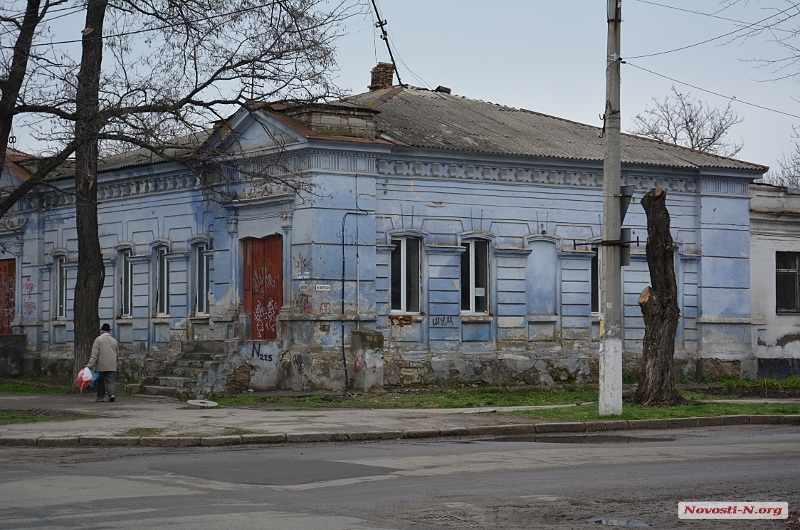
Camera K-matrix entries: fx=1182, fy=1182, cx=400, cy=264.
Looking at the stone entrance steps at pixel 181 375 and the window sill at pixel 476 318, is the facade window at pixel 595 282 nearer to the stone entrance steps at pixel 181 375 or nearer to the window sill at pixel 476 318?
the window sill at pixel 476 318

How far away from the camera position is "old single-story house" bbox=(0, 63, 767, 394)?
24453mm

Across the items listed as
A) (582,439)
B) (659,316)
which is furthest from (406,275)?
(582,439)

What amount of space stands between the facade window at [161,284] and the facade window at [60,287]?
4529mm

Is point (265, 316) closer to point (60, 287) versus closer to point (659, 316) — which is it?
point (659, 316)

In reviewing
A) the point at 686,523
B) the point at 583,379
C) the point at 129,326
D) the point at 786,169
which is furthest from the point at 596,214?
the point at 786,169

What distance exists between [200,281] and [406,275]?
524 cm

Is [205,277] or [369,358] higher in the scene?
[205,277]

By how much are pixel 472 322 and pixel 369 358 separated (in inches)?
123

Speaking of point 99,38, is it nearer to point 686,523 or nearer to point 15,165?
point 15,165

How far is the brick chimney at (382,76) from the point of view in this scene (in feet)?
104

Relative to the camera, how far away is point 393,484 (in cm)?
1149

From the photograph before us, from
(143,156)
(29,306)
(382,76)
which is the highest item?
(382,76)

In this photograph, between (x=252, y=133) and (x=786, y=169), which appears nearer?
(x=252, y=133)

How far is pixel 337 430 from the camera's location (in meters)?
17.3
